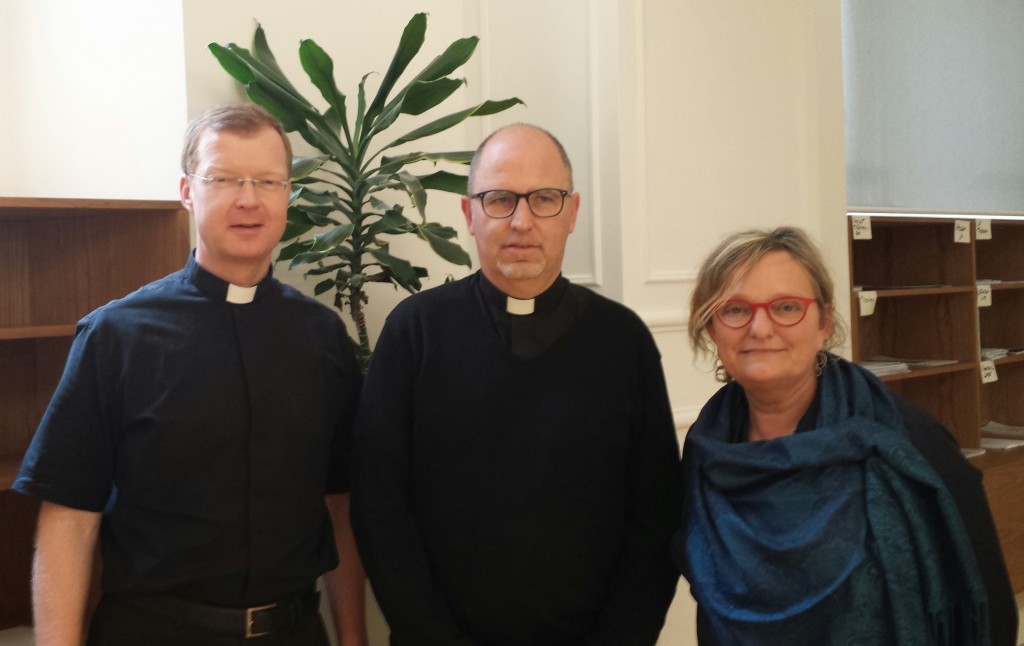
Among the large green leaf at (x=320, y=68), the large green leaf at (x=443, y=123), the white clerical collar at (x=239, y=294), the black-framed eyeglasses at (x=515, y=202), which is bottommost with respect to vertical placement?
the white clerical collar at (x=239, y=294)

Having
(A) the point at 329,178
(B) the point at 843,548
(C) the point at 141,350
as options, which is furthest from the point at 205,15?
(B) the point at 843,548

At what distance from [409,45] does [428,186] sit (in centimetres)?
35

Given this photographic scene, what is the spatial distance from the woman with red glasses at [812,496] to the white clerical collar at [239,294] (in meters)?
0.79

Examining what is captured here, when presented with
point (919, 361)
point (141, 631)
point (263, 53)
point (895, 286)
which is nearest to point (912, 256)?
point (895, 286)

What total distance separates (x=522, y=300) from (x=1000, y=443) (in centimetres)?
375

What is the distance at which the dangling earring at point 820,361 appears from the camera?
1607mm

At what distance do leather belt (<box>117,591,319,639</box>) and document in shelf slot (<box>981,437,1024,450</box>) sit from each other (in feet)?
12.8

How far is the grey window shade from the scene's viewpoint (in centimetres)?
462

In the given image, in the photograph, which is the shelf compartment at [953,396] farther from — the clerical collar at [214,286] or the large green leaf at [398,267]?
the clerical collar at [214,286]

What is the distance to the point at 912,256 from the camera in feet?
14.6

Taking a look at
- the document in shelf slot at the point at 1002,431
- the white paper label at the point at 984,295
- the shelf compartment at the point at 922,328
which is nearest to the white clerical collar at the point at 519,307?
the shelf compartment at the point at 922,328

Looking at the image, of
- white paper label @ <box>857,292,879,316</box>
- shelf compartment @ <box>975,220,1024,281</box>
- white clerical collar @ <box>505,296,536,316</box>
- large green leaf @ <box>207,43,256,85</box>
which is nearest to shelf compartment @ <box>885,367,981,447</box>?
white paper label @ <box>857,292,879,316</box>

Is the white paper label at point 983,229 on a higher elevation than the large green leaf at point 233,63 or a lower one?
lower

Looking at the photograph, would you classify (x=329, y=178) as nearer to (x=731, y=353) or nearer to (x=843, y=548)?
(x=731, y=353)
